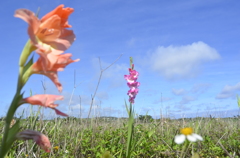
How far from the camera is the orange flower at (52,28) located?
98 cm

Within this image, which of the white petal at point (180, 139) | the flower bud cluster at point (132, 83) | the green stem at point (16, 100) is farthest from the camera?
the flower bud cluster at point (132, 83)

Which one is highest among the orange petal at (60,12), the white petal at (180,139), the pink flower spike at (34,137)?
the orange petal at (60,12)

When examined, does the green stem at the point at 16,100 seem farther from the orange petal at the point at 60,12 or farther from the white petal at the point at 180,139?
the white petal at the point at 180,139

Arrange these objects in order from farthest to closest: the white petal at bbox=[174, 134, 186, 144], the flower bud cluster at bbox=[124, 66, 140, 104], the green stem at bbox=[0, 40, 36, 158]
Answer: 1. the flower bud cluster at bbox=[124, 66, 140, 104]
2. the white petal at bbox=[174, 134, 186, 144]
3. the green stem at bbox=[0, 40, 36, 158]

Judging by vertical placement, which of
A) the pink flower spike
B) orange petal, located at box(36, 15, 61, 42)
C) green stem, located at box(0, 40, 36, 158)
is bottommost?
the pink flower spike

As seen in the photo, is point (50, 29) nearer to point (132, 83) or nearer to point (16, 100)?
point (16, 100)

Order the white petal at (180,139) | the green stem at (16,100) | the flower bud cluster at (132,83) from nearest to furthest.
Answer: the green stem at (16,100) → the white petal at (180,139) → the flower bud cluster at (132,83)

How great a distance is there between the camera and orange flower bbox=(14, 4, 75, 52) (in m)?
0.98

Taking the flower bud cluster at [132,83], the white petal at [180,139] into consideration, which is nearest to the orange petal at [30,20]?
the white petal at [180,139]

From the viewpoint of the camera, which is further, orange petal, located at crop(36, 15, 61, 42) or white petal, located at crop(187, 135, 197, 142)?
white petal, located at crop(187, 135, 197, 142)

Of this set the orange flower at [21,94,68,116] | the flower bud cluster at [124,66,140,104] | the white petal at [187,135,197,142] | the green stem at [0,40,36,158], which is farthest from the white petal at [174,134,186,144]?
the flower bud cluster at [124,66,140,104]

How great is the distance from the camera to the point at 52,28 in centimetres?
105

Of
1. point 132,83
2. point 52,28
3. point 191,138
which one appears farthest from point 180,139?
point 132,83

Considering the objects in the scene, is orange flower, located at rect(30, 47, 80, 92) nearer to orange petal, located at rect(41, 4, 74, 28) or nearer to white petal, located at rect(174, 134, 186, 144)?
orange petal, located at rect(41, 4, 74, 28)
